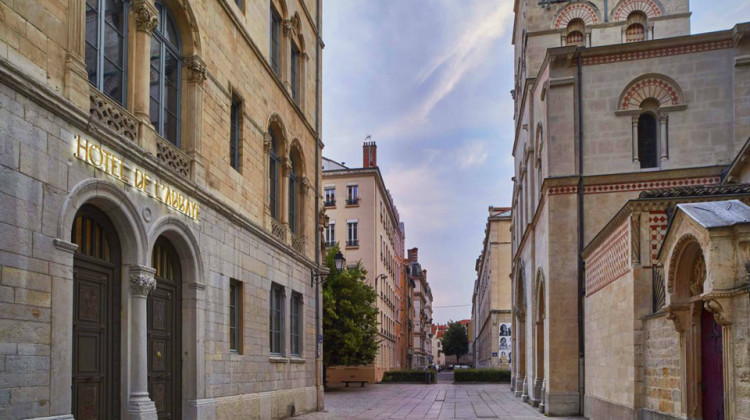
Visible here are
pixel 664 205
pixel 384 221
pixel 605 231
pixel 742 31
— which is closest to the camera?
pixel 664 205

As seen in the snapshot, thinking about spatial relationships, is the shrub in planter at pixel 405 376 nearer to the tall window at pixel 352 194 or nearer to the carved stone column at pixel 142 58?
the tall window at pixel 352 194

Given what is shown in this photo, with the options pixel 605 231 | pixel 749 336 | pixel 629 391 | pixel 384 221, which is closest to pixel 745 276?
pixel 749 336

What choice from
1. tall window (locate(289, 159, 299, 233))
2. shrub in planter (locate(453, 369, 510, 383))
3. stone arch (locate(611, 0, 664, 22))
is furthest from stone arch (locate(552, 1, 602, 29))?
shrub in planter (locate(453, 369, 510, 383))

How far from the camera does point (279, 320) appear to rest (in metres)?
16.8

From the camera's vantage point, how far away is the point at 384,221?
5419cm

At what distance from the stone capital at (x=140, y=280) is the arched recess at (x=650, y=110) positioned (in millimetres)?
14582

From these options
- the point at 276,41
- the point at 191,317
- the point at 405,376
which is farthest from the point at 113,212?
the point at 405,376

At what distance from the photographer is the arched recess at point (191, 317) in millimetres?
11328

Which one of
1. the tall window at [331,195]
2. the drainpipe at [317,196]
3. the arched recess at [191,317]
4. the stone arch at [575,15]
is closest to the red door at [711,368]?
the arched recess at [191,317]

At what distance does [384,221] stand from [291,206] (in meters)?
35.6

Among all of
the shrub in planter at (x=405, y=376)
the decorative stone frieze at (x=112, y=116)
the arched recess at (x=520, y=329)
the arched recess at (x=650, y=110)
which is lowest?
the shrub in planter at (x=405, y=376)

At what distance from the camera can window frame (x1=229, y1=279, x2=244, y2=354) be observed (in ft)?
44.7

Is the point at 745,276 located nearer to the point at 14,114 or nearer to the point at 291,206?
the point at 14,114

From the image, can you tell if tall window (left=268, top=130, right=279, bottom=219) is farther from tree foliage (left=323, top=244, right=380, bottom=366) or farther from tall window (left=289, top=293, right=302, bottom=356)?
tree foliage (left=323, top=244, right=380, bottom=366)
